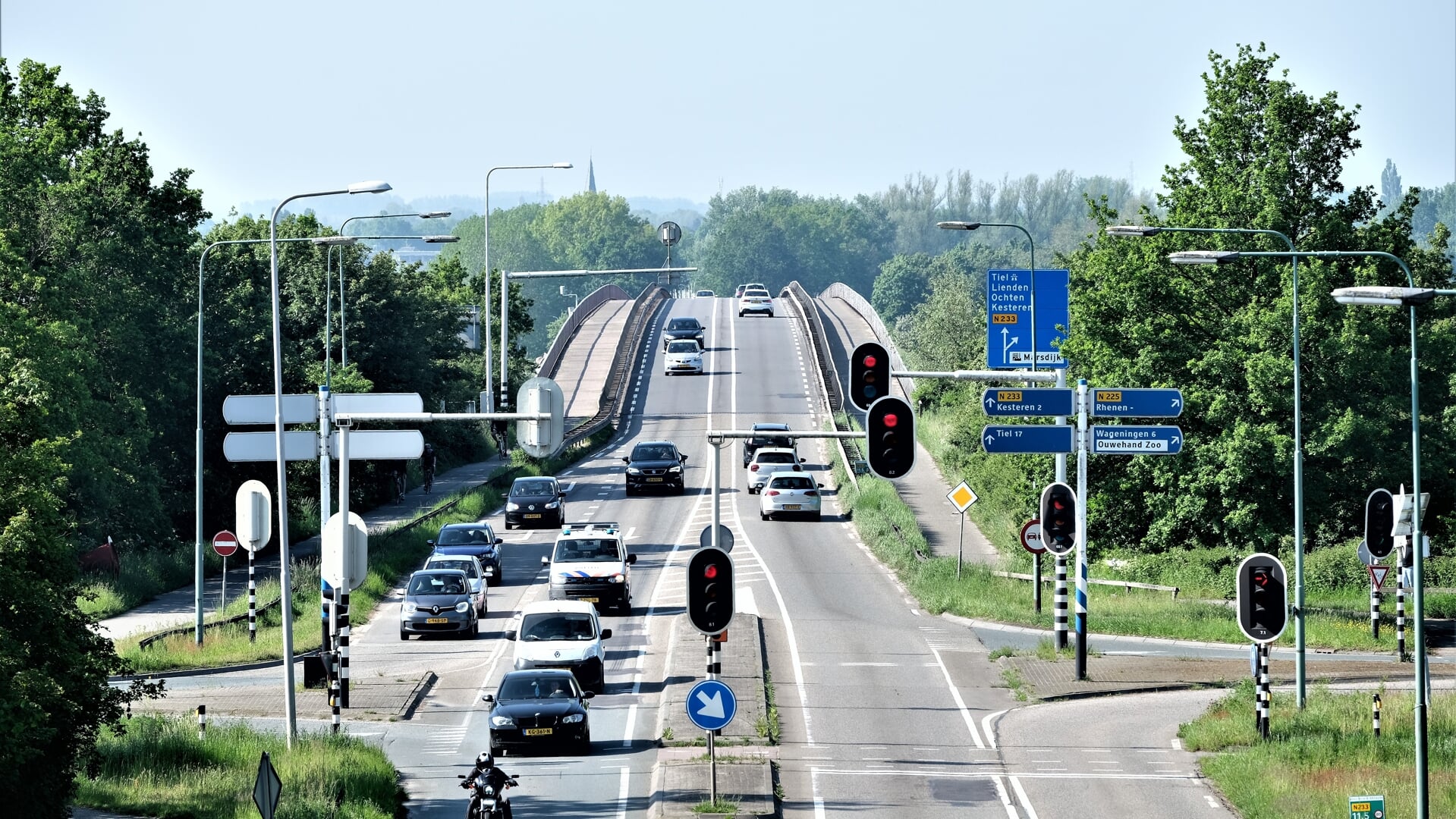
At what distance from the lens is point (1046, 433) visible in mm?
32406

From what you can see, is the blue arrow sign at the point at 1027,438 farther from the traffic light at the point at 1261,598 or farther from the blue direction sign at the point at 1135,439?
the traffic light at the point at 1261,598

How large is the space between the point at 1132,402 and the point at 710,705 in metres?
13.3

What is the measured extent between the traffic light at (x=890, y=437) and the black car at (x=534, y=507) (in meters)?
30.5

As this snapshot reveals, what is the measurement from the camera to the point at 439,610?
37250 mm

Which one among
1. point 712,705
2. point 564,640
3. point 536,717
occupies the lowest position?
point 536,717

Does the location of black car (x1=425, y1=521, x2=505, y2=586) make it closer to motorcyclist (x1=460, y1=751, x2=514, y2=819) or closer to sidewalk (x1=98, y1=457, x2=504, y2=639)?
sidewalk (x1=98, y1=457, x2=504, y2=639)

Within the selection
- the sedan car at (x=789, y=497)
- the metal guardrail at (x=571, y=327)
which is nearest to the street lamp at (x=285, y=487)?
the sedan car at (x=789, y=497)

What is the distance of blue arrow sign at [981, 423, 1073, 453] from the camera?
31.8m

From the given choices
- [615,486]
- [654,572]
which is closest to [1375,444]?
[654,572]

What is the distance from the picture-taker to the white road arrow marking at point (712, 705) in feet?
74.3

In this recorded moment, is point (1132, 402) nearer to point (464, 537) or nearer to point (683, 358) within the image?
point (464, 537)

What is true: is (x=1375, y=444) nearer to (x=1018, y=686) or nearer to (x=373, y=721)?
(x=1018, y=686)

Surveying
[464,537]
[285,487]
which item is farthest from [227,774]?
[464,537]

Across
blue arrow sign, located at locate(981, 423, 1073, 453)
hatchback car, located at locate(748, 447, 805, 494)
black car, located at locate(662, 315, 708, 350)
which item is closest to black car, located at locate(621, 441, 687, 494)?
hatchback car, located at locate(748, 447, 805, 494)
